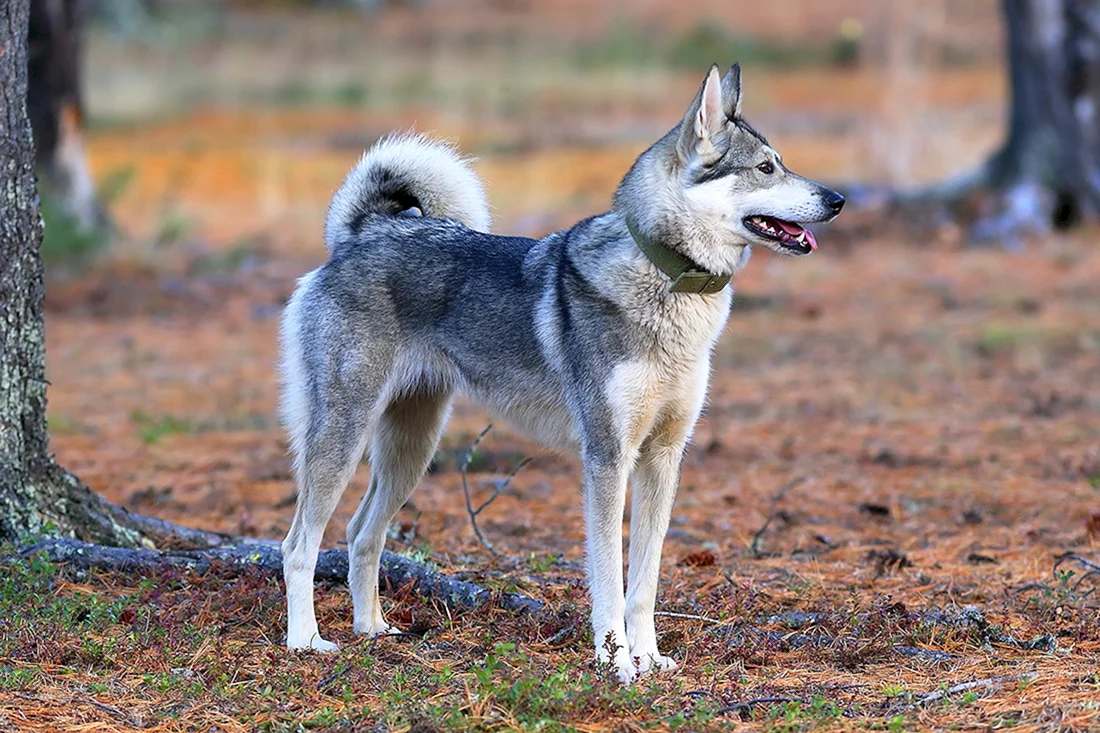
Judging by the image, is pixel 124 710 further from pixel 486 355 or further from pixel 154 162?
pixel 154 162

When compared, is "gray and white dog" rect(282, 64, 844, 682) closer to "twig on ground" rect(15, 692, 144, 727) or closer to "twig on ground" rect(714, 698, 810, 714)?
"twig on ground" rect(714, 698, 810, 714)

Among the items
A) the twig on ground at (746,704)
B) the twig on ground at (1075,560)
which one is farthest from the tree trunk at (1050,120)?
the twig on ground at (746,704)

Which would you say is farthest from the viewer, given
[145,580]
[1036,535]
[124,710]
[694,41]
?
[694,41]

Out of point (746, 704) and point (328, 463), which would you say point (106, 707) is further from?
point (746, 704)

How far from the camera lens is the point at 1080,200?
12.9 metres

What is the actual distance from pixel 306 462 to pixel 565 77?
2613 centimetres

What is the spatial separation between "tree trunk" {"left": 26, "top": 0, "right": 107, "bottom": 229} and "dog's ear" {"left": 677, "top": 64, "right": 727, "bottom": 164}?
9295mm

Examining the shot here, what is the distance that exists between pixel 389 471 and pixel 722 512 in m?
2.10

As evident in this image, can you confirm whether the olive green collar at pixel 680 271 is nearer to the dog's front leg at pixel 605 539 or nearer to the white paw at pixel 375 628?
the dog's front leg at pixel 605 539

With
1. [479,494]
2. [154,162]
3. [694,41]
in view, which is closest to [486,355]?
[479,494]

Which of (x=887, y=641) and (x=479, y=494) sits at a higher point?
(x=887, y=641)

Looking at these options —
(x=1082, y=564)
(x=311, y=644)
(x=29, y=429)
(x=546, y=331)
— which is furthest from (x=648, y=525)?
(x=29, y=429)

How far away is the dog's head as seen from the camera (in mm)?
4477

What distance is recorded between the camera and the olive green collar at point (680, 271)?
4.50 metres
